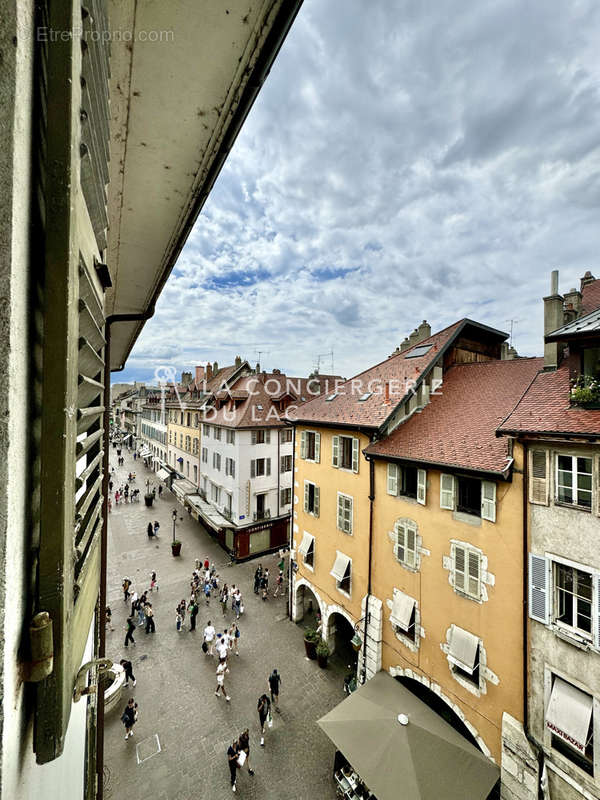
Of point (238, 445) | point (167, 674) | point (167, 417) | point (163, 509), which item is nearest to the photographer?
point (167, 674)

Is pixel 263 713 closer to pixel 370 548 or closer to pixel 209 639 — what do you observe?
pixel 209 639

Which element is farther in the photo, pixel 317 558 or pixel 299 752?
pixel 317 558

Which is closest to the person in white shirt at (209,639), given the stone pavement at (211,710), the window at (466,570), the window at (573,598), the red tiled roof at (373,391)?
the stone pavement at (211,710)

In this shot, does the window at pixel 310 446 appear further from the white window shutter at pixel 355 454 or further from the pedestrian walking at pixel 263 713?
the pedestrian walking at pixel 263 713

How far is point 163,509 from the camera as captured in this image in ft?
102

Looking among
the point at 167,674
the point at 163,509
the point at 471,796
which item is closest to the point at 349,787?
the point at 471,796

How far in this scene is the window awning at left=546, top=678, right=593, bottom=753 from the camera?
22.4 ft

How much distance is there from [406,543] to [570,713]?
4701 millimetres

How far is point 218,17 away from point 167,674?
17350 millimetres

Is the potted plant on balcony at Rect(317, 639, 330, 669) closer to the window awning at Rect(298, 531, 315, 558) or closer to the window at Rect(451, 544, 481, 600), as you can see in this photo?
the window awning at Rect(298, 531, 315, 558)

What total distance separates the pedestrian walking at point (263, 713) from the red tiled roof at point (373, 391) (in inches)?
376

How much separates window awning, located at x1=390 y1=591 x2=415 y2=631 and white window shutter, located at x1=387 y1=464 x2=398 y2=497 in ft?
10.1

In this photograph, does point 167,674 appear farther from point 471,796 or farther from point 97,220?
point 97,220

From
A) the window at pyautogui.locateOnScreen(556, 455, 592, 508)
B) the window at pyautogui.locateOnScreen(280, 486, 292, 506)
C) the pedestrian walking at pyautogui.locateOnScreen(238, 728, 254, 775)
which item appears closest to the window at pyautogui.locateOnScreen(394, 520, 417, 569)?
the window at pyautogui.locateOnScreen(556, 455, 592, 508)
